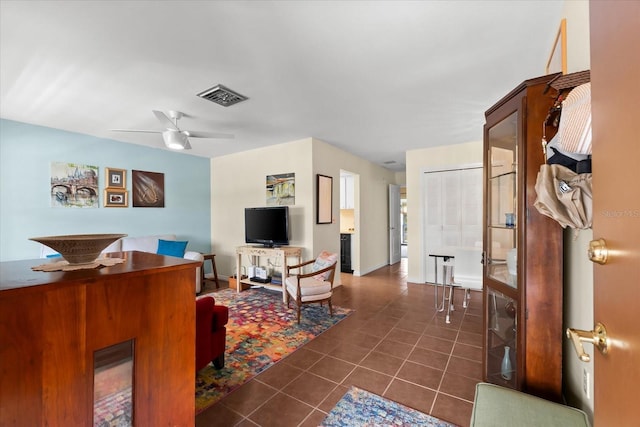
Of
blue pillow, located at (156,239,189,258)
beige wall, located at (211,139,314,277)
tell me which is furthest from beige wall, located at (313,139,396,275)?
blue pillow, located at (156,239,189,258)

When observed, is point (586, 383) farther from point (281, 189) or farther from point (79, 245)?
point (281, 189)

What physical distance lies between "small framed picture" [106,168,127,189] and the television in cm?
202

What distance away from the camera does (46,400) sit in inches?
35.1

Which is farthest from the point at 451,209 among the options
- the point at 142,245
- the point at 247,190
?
the point at 142,245

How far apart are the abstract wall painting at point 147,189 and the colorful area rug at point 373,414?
14.7ft

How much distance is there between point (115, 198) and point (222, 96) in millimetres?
2914

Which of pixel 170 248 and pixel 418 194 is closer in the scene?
pixel 170 248

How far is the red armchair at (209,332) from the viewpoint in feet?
6.36

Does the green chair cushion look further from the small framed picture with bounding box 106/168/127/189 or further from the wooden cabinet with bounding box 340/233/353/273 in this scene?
the small framed picture with bounding box 106/168/127/189

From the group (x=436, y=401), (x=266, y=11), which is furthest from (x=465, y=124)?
(x=436, y=401)

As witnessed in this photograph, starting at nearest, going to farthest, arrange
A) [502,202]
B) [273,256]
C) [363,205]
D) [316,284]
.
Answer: [502,202] < [316,284] < [273,256] < [363,205]

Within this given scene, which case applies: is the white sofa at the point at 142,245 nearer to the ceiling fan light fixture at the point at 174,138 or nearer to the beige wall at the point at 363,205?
the ceiling fan light fixture at the point at 174,138

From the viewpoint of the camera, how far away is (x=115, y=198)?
423 cm

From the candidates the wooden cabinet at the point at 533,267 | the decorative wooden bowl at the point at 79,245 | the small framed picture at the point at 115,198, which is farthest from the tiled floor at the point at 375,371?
the small framed picture at the point at 115,198
